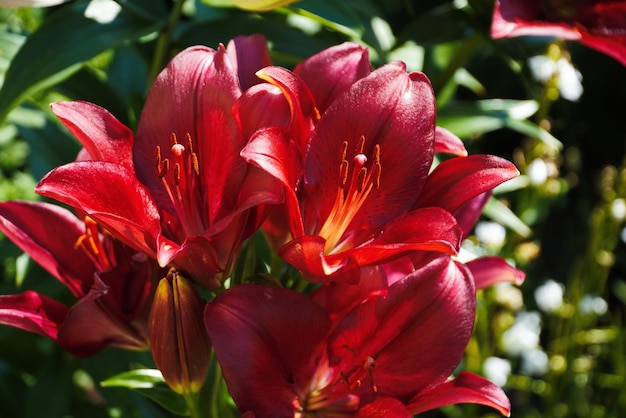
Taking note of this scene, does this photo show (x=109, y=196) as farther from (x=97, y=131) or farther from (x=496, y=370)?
(x=496, y=370)

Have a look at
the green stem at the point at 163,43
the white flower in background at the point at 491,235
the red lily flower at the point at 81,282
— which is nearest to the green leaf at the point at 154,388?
the red lily flower at the point at 81,282

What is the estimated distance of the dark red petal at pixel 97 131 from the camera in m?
0.44

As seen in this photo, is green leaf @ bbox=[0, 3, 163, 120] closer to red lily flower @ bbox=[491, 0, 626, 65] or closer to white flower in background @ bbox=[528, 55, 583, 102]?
red lily flower @ bbox=[491, 0, 626, 65]

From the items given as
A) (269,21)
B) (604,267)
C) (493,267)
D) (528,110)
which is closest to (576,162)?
(604,267)

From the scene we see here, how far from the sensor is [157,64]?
0.69 meters

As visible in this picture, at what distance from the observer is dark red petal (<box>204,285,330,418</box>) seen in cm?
41

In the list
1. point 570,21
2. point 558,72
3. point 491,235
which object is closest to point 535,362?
point 491,235

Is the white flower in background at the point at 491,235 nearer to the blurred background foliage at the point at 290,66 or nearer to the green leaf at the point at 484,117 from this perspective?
the blurred background foliage at the point at 290,66

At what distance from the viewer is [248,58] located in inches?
19.4

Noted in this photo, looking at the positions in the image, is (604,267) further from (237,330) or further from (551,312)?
(237,330)

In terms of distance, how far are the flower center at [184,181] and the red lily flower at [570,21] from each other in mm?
244

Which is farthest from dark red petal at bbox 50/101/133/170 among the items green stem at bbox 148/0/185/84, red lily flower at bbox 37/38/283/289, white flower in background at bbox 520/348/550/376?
white flower in background at bbox 520/348/550/376

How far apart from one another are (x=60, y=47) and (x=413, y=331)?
342mm

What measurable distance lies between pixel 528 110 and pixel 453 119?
0.07 m
